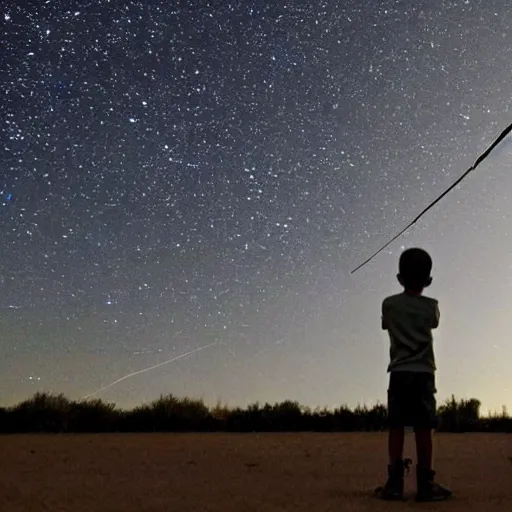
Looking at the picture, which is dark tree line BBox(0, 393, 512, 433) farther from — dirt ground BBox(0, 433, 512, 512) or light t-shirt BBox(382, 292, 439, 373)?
light t-shirt BBox(382, 292, 439, 373)

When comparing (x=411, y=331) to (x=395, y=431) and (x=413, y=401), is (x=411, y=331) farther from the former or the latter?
(x=395, y=431)

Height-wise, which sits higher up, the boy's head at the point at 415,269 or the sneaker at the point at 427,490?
the boy's head at the point at 415,269

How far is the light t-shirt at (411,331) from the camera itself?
518 cm

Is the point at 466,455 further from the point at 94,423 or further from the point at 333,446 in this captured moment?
the point at 94,423

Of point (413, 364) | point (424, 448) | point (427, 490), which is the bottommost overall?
point (427, 490)

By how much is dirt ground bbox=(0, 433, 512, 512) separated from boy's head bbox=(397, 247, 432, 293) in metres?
1.24

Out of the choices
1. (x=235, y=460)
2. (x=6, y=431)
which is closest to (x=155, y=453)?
(x=235, y=460)

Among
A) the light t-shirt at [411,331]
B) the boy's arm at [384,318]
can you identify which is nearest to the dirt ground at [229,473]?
the light t-shirt at [411,331]

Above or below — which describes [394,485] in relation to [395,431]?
below

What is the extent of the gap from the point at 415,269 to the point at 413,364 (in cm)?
57

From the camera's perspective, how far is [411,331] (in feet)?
17.0

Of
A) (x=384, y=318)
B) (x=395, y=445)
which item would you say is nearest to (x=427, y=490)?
(x=395, y=445)

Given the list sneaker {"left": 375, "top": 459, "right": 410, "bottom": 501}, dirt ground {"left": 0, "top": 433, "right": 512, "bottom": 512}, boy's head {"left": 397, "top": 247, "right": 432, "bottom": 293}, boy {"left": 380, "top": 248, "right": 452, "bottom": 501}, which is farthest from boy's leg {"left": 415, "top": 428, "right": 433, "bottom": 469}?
boy's head {"left": 397, "top": 247, "right": 432, "bottom": 293}

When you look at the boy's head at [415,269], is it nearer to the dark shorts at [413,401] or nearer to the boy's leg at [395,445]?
the dark shorts at [413,401]
